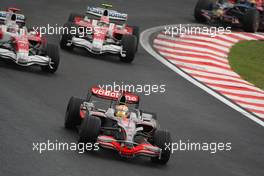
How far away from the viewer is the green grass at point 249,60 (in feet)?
74.8

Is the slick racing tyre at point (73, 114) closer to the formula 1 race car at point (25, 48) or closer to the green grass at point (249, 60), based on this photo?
the formula 1 race car at point (25, 48)

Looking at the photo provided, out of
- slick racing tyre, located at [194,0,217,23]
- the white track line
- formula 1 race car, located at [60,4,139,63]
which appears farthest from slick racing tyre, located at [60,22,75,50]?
slick racing tyre, located at [194,0,217,23]

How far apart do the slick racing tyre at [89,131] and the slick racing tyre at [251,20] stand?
16.6m

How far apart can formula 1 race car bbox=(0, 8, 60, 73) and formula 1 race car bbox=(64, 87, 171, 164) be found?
4.49 metres

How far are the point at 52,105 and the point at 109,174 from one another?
Result: 4.43m

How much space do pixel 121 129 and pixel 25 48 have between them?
5.99 m

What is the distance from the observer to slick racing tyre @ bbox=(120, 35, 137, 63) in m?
22.2

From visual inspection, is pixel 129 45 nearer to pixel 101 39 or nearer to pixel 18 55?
pixel 101 39

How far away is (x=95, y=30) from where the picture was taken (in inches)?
881

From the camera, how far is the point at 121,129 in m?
13.8

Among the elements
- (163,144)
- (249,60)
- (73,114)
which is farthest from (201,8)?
(163,144)

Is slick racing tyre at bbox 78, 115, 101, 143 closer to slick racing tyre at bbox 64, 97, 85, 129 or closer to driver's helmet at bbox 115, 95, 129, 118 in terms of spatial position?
driver's helmet at bbox 115, 95, 129, 118

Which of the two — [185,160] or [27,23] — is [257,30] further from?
[185,160]

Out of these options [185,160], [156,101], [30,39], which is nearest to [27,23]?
[30,39]
